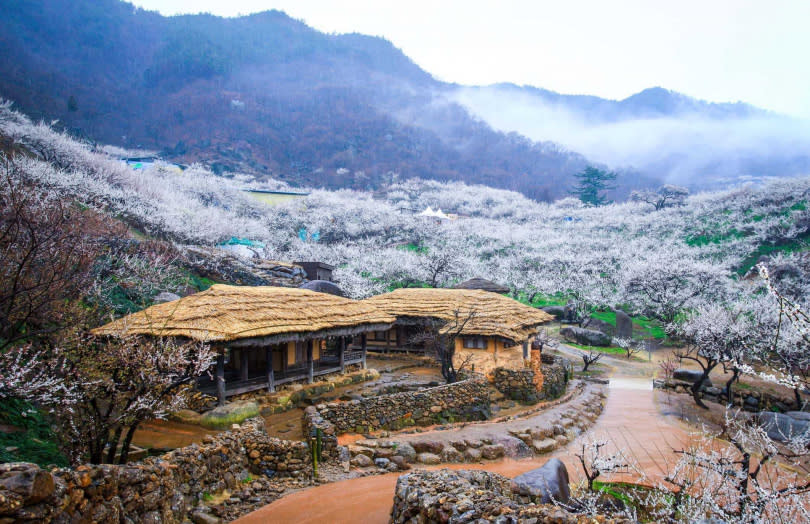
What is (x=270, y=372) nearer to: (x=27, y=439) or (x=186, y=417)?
(x=186, y=417)

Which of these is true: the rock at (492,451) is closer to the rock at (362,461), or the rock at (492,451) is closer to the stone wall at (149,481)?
the rock at (362,461)

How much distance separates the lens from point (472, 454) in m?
11.5

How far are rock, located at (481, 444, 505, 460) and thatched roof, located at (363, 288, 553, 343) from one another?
6370 mm

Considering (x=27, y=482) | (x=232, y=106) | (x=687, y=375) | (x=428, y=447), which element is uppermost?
(x=232, y=106)

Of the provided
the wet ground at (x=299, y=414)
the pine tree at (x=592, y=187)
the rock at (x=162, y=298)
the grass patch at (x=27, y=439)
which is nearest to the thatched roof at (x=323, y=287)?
the wet ground at (x=299, y=414)

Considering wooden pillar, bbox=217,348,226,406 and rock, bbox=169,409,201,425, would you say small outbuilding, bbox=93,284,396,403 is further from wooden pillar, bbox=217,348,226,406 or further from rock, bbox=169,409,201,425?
rock, bbox=169,409,201,425

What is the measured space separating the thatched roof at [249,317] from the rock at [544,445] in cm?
767

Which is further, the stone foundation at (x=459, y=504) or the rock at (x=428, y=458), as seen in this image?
the rock at (x=428, y=458)

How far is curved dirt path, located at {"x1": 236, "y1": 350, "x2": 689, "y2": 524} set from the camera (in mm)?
7465

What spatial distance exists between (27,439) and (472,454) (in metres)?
9.47

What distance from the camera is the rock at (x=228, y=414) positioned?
11547 mm

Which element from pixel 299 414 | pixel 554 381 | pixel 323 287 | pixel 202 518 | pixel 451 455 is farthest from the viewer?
pixel 323 287

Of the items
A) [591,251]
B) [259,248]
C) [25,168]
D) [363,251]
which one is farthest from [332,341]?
[591,251]

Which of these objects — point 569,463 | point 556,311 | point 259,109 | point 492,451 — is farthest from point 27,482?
point 259,109
